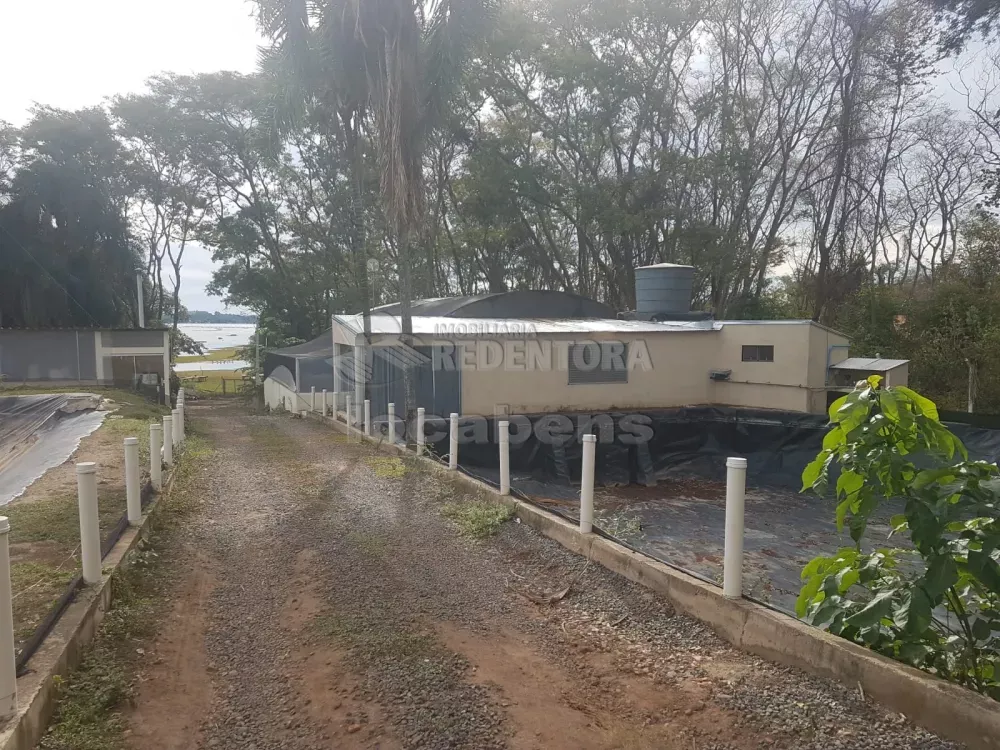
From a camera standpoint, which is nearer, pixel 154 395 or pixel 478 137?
pixel 154 395

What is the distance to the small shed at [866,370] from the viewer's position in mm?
14484

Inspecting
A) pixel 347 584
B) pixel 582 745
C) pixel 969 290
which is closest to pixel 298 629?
pixel 347 584

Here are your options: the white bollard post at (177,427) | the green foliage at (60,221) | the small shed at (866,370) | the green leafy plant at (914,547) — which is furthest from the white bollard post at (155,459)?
the green foliage at (60,221)

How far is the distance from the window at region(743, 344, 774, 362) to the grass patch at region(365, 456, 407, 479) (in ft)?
30.9

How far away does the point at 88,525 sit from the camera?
429 cm

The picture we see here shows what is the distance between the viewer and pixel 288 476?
8.95 meters

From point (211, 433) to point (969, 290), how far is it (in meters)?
19.2

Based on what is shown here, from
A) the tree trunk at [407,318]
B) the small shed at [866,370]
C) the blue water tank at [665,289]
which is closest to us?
the tree trunk at [407,318]

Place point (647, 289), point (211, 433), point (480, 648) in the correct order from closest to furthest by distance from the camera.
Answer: point (480, 648) < point (211, 433) < point (647, 289)

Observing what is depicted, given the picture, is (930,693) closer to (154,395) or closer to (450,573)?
(450,573)

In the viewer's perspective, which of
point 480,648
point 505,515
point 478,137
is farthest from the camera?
point 478,137

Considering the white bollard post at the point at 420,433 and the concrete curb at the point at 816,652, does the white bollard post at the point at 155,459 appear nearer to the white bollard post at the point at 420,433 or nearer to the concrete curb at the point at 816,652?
the white bollard post at the point at 420,433

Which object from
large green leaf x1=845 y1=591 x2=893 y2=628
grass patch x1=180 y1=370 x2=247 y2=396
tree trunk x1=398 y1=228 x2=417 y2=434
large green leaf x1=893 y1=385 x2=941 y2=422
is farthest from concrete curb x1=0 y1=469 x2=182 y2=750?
grass patch x1=180 y1=370 x2=247 y2=396

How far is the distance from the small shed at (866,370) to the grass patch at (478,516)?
36.3ft
